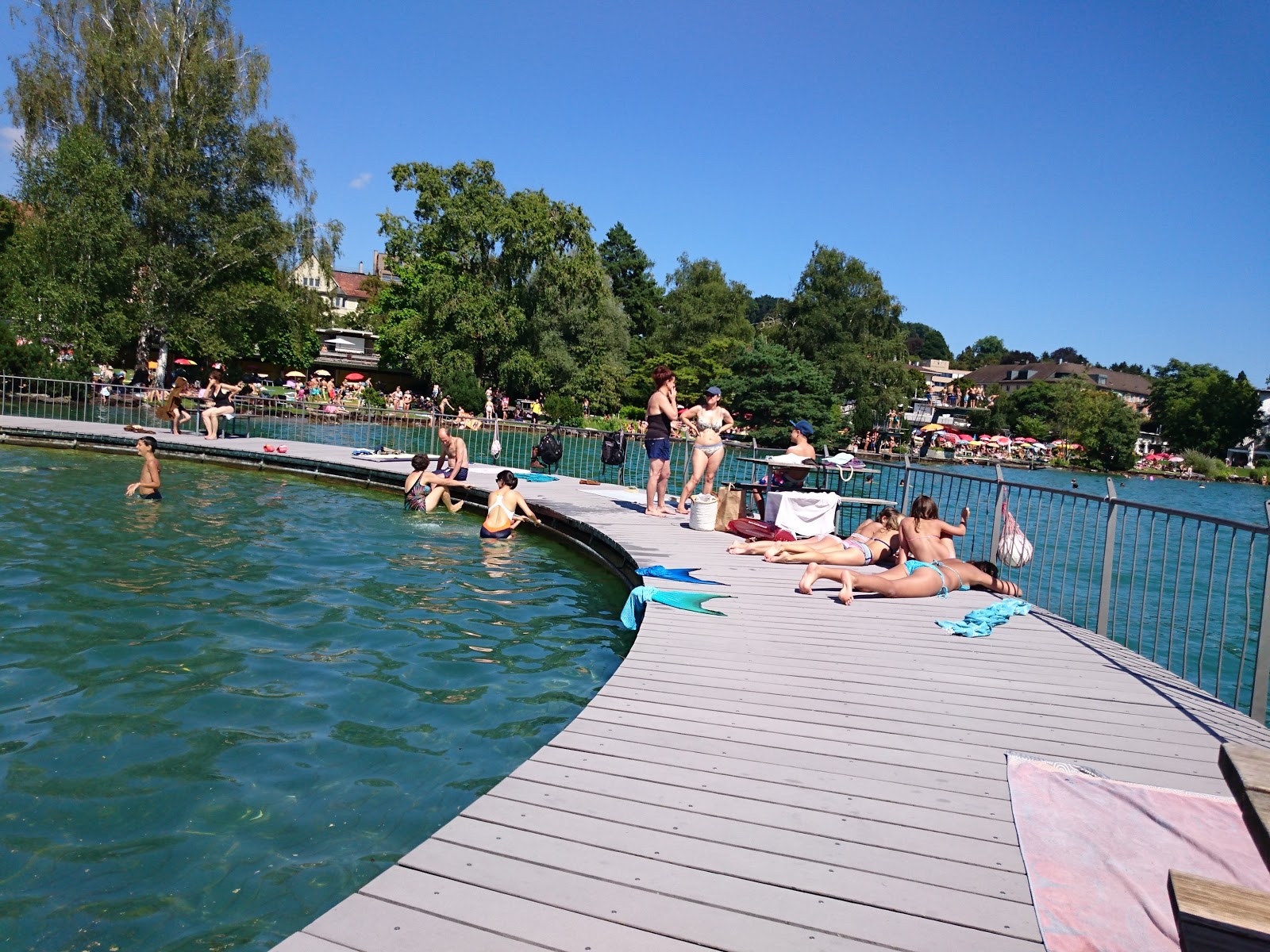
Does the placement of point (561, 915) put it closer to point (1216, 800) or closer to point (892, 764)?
point (892, 764)

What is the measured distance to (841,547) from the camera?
9.79m

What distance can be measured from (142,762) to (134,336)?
34038mm

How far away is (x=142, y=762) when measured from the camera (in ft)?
16.4

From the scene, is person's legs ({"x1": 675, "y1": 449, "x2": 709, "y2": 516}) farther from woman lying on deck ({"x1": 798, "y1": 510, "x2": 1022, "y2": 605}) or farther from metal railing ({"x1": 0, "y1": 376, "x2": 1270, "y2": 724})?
woman lying on deck ({"x1": 798, "y1": 510, "x2": 1022, "y2": 605})

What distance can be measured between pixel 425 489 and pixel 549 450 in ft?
13.5

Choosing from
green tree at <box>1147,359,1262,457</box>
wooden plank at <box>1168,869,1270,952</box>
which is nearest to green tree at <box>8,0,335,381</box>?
wooden plank at <box>1168,869,1270,952</box>

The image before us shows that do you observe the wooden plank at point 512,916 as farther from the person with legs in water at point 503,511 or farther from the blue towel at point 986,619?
the person with legs in water at point 503,511

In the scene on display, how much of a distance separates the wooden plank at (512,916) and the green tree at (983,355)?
174708mm

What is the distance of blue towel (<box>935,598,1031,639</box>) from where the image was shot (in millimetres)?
6836

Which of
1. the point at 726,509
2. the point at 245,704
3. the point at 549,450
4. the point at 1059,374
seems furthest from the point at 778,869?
the point at 1059,374

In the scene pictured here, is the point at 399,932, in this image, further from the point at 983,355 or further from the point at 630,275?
the point at 983,355

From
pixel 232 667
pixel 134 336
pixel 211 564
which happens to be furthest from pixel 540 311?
pixel 232 667

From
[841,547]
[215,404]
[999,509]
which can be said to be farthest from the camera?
[215,404]

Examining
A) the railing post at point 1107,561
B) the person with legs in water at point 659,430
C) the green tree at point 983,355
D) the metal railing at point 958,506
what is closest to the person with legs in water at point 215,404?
the metal railing at point 958,506
